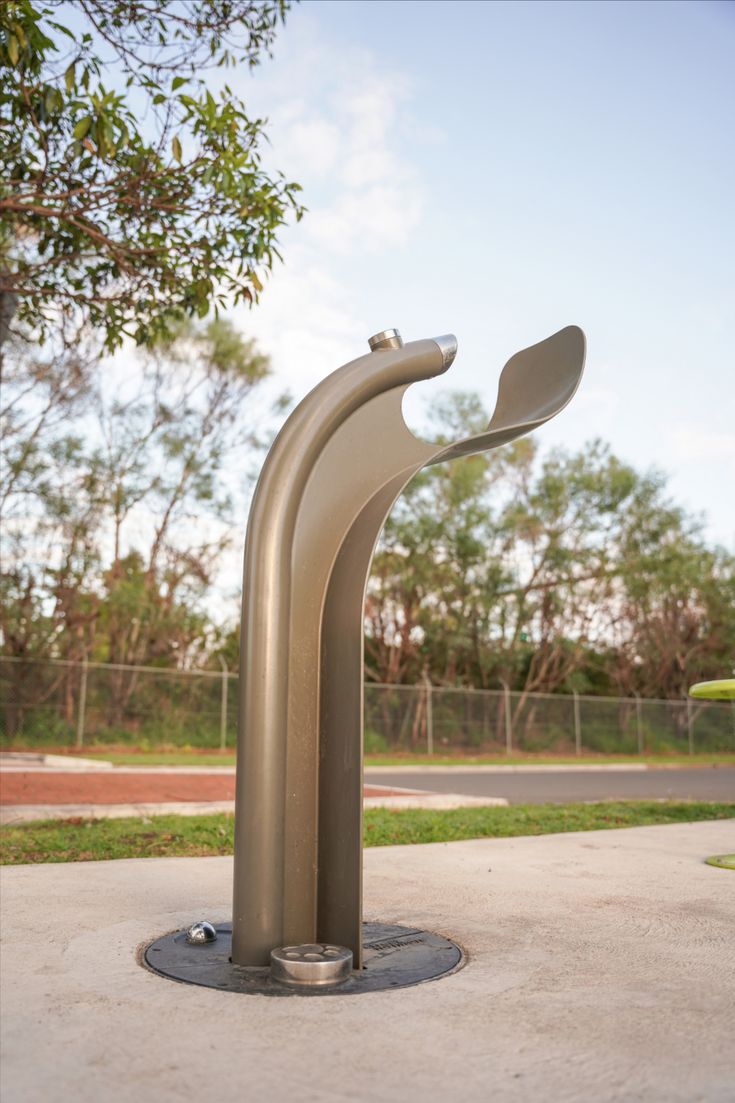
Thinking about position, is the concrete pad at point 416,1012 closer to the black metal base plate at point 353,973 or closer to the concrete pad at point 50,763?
the black metal base plate at point 353,973

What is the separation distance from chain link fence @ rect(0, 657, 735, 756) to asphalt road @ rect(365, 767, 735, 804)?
3613mm

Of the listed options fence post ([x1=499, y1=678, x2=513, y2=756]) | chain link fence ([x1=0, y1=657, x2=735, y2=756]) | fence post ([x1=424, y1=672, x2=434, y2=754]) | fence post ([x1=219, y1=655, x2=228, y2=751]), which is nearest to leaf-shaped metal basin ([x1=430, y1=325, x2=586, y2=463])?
chain link fence ([x1=0, y1=657, x2=735, y2=756])

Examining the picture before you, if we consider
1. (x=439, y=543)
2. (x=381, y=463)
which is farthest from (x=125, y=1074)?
(x=439, y=543)

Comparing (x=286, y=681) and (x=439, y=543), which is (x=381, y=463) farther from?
(x=439, y=543)

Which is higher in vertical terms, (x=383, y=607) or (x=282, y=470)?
(x=383, y=607)

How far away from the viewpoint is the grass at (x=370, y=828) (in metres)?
5.47

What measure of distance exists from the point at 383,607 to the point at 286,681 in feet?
79.9

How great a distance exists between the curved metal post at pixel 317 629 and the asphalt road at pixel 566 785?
7.98 meters

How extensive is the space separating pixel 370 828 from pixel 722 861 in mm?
2591

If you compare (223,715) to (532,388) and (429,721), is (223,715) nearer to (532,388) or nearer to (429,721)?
(429,721)

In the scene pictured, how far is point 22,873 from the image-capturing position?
14.7 feet

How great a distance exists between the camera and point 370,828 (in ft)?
21.7

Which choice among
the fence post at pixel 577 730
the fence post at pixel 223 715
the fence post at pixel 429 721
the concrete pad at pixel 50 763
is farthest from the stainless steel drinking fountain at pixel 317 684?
the fence post at pixel 577 730

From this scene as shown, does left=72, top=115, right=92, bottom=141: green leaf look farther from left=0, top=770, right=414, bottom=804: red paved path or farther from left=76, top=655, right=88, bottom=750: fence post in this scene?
left=76, top=655, right=88, bottom=750: fence post
